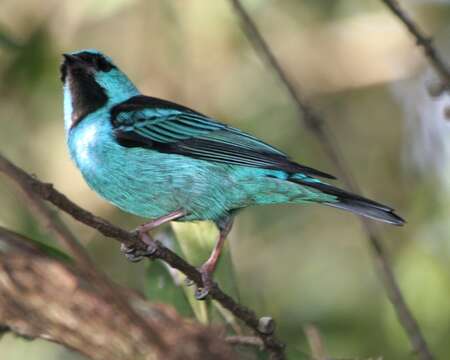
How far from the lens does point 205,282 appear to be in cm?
419

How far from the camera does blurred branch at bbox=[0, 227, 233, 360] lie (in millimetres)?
2838

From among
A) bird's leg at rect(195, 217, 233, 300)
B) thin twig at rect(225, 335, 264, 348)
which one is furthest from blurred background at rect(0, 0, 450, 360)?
thin twig at rect(225, 335, 264, 348)

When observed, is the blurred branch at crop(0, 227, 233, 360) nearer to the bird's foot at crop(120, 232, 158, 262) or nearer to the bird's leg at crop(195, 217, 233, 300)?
the bird's foot at crop(120, 232, 158, 262)

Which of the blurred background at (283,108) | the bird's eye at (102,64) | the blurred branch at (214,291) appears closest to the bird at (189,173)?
the bird's eye at (102,64)

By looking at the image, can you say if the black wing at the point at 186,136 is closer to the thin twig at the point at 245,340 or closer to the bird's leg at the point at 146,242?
the bird's leg at the point at 146,242

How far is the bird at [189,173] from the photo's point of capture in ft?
15.1

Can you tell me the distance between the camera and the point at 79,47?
803 centimetres

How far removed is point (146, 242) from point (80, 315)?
1.03 m

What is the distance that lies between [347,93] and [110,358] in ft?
19.1

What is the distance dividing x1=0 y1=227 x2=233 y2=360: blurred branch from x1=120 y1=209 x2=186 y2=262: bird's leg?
2.48 ft

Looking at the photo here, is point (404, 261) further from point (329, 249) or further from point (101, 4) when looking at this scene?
point (101, 4)

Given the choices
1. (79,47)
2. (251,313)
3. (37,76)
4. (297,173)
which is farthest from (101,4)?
(251,313)

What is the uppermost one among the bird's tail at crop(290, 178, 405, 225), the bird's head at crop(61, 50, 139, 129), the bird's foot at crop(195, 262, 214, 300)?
the bird's head at crop(61, 50, 139, 129)

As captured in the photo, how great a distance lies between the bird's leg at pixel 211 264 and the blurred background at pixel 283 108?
1768mm
